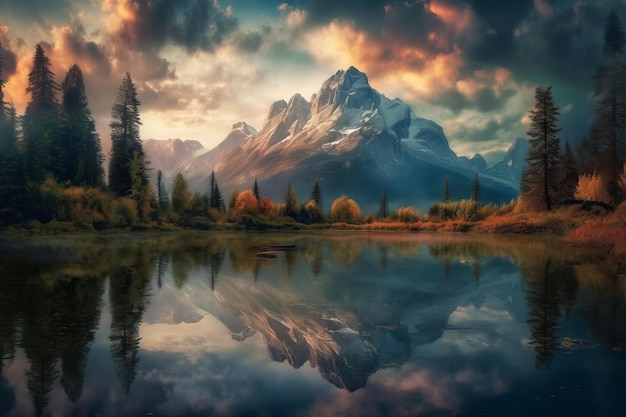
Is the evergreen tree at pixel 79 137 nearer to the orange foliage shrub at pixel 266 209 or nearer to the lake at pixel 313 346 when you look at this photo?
the orange foliage shrub at pixel 266 209

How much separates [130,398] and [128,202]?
255 ft

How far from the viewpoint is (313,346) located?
1102cm

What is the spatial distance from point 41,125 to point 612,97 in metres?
100

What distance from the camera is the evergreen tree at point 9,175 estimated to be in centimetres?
6228

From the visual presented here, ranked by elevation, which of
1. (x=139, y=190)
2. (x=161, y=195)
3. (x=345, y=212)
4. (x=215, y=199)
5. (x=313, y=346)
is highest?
(x=161, y=195)

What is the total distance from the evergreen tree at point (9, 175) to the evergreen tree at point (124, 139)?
19848 millimetres

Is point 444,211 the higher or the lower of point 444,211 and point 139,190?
the lower

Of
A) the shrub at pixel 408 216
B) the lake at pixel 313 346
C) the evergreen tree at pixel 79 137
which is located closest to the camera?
the lake at pixel 313 346

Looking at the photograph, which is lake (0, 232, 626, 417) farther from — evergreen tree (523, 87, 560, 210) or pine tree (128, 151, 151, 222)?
pine tree (128, 151, 151, 222)

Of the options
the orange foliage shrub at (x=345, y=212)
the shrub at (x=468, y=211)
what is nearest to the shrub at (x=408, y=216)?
the orange foliage shrub at (x=345, y=212)

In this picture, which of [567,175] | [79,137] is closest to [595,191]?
[567,175]

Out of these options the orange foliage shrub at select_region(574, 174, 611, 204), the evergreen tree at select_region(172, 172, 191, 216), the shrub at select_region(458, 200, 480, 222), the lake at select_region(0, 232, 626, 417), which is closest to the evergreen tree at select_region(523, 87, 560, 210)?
the orange foliage shrub at select_region(574, 174, 611, 204)

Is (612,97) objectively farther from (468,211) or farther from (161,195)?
(161,195)

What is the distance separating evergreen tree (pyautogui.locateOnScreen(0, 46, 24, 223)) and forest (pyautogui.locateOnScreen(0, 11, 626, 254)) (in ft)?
0.43
